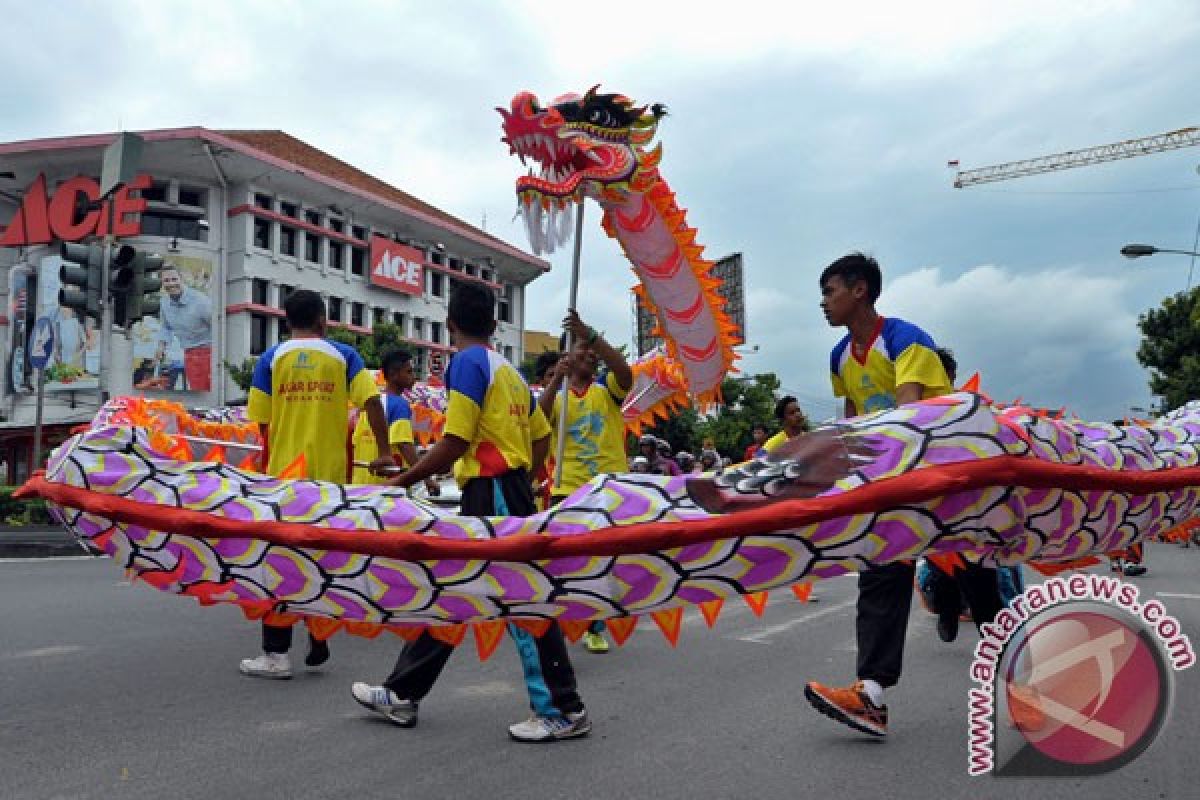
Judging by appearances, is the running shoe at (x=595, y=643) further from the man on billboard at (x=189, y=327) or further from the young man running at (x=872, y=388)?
the man on billboard at (x=189, y=327)

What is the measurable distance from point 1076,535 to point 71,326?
112ft

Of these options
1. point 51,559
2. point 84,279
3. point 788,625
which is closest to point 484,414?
point 788,625

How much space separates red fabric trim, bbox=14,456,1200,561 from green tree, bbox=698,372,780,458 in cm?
3049

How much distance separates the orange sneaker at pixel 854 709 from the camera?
326 cm

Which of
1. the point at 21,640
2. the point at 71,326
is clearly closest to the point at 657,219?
the point at 21,640

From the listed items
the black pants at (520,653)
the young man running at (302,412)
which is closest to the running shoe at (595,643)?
the young man running at (302,412)

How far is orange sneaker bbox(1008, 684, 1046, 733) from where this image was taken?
258 cm

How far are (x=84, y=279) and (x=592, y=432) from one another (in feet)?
25.6

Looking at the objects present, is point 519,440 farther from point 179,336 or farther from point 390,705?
point 179,336

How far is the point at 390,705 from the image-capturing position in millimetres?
3426

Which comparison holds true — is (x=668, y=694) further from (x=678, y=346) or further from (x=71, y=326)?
(x=71, y=326)

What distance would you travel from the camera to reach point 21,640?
516 cm

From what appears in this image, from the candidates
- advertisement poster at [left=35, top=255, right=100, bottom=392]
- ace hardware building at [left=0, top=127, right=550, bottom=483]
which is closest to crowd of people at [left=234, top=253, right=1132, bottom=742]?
ace hardware building at [left=0, top=127, right=550, bottom=483]

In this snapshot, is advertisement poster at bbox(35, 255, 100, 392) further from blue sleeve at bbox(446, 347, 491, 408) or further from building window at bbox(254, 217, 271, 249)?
blue sleeve at bbox(446, 347, 491, 408)
